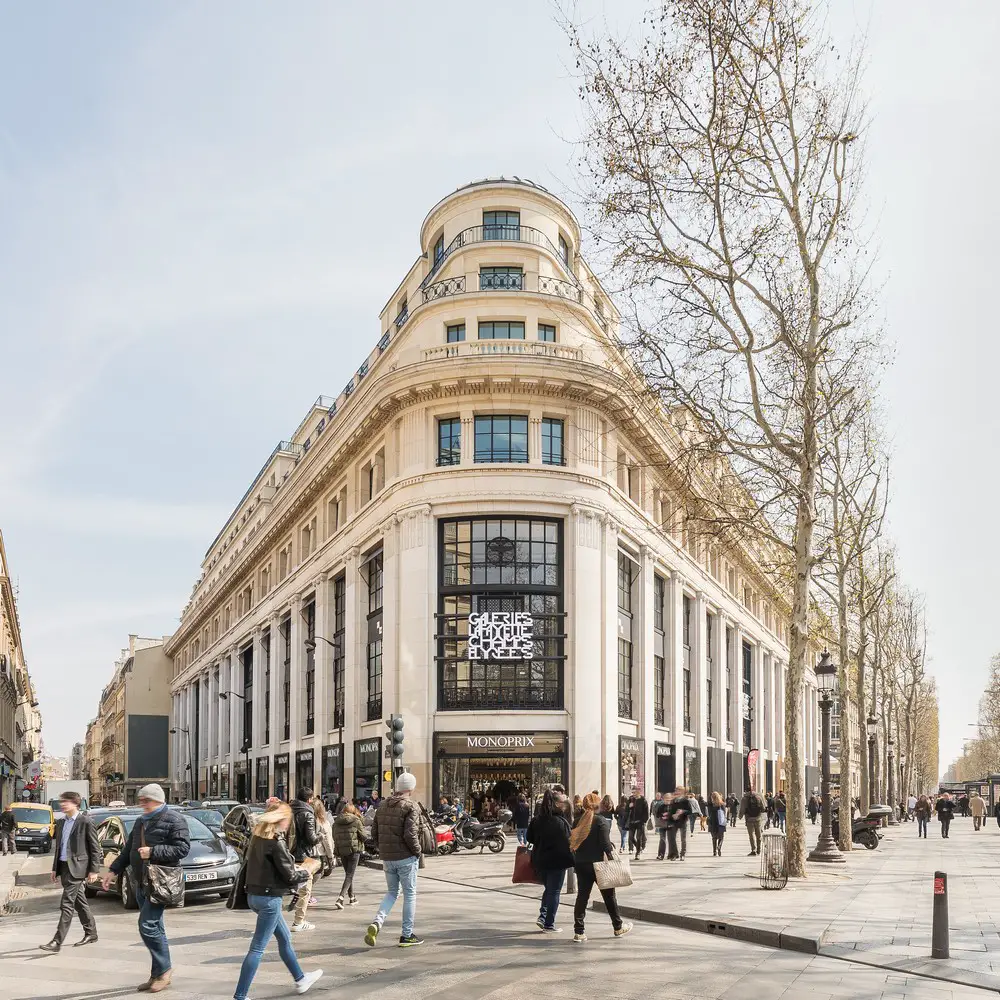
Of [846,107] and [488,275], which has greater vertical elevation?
[488,275]

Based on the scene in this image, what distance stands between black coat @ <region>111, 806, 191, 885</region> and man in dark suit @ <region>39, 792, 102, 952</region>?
2569 mm

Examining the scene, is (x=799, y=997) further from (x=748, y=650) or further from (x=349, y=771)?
(x=748, y=650)

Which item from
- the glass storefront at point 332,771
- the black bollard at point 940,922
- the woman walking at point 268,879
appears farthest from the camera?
the glass storefront at point 332,771

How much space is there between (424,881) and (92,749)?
190m

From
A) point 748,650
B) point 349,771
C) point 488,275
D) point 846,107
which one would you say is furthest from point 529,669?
point 748,650

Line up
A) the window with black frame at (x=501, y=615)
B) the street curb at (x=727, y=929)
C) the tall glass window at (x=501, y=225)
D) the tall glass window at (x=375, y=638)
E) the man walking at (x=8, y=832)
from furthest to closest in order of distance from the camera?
the tall glass window at (x=375, y=638) < the tall glass window at (x=501, y=225) < the window with black frame at (x=501, y=615) < the man walking at (x=8, y=832) < the street curb at (x=727, y=929)

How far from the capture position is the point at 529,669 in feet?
120

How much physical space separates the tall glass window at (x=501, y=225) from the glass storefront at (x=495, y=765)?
17.9 meters

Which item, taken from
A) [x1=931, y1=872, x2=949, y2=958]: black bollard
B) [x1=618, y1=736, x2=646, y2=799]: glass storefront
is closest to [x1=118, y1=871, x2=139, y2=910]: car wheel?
[x1=931, y1=872, x2=949, y2=958]: black bollard

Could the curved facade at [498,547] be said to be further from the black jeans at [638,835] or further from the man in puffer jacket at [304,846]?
Result: the man in puffer jacket at [304,846]

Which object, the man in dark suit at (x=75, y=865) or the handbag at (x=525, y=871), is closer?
the man in dark suit at (x=75, y=865)

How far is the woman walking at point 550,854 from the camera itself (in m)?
12.7

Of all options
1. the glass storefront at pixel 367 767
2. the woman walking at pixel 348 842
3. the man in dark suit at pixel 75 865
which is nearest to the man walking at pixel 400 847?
the man in dark suit at pixel 75 865

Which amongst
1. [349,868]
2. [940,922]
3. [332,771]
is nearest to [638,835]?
[349,868]
